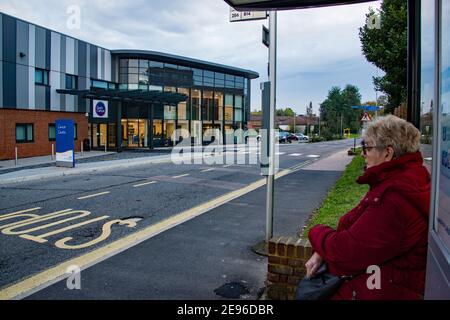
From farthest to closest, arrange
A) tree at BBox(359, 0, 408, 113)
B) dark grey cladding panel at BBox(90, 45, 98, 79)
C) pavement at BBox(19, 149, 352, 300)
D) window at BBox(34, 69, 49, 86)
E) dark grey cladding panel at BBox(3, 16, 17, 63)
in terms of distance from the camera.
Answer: dark grey cladding panel at BBox(90, 45, 98, 79) → window at BBox(34, 69, 49, 86) → dark grey cladding panel at BBox(3, 16, 17, 63) → tree at BBox(359, 0, 408, 113) → pavement at BBox(19, 149, 352, 300)

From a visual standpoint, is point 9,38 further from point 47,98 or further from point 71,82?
point 71,82

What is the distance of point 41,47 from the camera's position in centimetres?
2492

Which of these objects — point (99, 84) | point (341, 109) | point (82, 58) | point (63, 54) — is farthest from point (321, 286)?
point (341, 109)

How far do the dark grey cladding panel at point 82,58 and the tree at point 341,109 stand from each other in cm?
7057

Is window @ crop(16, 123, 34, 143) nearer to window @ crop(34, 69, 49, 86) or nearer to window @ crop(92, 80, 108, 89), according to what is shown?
window @ crop(34, 69, 49, 86)

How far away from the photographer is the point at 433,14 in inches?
73.2

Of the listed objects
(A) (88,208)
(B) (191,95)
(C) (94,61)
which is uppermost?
(C) (94,61)

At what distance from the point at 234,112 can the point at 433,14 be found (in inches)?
1822

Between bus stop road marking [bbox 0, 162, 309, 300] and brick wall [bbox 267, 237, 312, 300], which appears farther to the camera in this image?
bus stop road marking [bbox 0, 162, 309, 300]

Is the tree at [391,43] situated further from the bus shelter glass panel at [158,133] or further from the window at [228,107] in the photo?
the window at [228,107]

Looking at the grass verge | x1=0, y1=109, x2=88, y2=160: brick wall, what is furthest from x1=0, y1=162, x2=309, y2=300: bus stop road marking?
x1=0, y1=109, x2=88, y2=160: brick wall

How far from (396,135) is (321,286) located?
917mm

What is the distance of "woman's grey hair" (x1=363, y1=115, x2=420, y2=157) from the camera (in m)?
2.09

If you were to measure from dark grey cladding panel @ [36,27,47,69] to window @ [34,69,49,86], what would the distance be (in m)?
0.39
